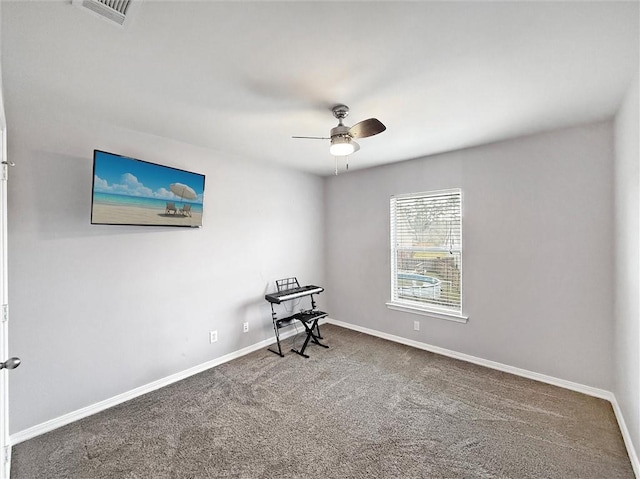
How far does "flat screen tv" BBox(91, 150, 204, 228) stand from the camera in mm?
2236

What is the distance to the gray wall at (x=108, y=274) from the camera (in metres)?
2.06

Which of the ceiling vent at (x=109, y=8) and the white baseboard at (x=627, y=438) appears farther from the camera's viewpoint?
the white baseboard at (x=627, y=438)

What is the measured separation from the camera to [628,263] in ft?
6.50

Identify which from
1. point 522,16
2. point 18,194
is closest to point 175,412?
point 18,194

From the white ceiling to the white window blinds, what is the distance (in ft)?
3.74

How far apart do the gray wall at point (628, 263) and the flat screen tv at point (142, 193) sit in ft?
11.2

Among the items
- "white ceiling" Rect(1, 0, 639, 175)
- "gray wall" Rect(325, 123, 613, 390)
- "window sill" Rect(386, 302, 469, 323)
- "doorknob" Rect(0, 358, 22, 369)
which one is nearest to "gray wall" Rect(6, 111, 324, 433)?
"white ceiling" Rect(1, 0, 639, 175)

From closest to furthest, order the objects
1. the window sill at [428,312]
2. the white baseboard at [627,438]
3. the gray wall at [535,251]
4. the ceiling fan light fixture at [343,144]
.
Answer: the white baseboard at [627,438] < the ceiling fan light fixture at [343,144] < the gray wall at [535,251] < the window sill at [428,312]

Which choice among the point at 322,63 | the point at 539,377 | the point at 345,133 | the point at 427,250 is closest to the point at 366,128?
the point at 345,133

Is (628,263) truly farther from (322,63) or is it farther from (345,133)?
(322,63)

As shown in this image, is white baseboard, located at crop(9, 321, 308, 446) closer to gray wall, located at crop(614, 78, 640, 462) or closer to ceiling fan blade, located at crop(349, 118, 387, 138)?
ceiling fan blade, located at crop(349, 118, 387, 138)

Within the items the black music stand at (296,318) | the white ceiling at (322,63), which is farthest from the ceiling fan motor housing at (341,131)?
the black music stand at (296,318)

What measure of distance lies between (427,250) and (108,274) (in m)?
3.43

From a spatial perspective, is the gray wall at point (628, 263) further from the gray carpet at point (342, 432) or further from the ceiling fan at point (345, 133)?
the ceiling fan at point (345, 133)
